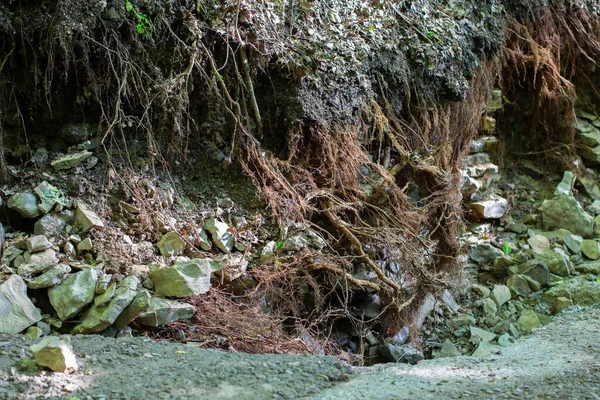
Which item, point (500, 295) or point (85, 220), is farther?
point (500, 295)

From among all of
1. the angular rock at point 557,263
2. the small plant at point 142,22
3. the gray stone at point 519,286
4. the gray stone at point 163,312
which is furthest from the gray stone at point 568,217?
the small plant at point 142,22

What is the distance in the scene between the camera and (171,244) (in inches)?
142

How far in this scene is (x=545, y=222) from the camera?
6195 mm

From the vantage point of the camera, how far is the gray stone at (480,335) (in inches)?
187

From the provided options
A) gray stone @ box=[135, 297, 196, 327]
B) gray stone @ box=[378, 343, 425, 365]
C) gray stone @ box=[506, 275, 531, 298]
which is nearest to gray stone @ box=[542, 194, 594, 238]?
gray stone @ box=[506, 275, 531, 298]

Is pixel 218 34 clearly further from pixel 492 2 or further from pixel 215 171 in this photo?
pixel 492 2

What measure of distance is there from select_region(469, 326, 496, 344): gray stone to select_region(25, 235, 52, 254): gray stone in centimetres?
331

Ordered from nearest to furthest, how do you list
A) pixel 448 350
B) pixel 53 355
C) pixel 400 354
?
pixel 53 355
pixel 400 354
pixel 448 350

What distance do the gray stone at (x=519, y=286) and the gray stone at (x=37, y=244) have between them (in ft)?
13.1

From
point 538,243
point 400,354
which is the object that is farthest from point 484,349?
point 538,243

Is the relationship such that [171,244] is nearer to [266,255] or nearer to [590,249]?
[266,255]

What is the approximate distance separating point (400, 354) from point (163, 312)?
1715mm

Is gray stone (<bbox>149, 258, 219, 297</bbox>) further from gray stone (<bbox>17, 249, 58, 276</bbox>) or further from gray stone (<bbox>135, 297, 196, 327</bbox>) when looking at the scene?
gray stone (<bbox>17, 249, 58, 276</bbox>)

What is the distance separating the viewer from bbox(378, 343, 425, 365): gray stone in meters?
3.96
